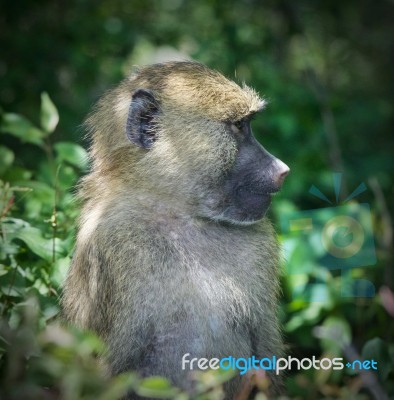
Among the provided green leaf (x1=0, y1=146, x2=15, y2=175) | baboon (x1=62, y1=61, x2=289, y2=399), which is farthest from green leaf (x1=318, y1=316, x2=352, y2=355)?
green leaf (x1=0, y1=146, x2=15, y2=175)

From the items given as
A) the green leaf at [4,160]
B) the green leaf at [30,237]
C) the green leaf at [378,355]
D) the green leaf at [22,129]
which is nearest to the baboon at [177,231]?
the green leaf at [30,237]

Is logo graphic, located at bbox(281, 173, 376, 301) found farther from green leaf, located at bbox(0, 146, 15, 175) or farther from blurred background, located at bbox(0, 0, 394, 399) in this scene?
green leaf, located at bbox(0, 146, 15, 175)

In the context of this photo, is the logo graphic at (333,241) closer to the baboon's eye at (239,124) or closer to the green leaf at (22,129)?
the baboon's eye at (239,124)

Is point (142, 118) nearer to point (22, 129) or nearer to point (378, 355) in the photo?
point (22, 129)

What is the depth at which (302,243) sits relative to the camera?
3779 mm

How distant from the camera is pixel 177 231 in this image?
118 inches

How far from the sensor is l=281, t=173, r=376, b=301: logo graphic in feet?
11.9

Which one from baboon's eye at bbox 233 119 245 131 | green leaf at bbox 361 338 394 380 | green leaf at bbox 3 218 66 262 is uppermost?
baboon's eye at bbox 233 119 245 131

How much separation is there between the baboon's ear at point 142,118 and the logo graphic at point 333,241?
98 centimetres

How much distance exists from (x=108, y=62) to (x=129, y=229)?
3.72 metres

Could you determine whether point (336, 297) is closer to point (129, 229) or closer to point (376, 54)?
point (129, 229)

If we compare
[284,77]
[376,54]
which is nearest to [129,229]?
[284,77]

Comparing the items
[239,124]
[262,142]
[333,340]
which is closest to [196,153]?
[239,124]

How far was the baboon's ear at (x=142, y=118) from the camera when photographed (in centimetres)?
311
